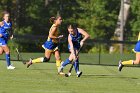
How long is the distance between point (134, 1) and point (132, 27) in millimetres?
2974

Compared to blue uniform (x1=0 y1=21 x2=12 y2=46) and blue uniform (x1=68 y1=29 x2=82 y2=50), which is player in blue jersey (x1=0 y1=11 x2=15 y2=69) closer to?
blue uniform (x1=0 y1=21 x2=12 y2=46)

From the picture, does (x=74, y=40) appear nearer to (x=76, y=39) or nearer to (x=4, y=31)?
(x=76, y=39)

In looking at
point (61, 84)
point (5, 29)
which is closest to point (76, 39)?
point (61, 84)

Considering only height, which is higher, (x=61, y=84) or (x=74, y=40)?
(x=74, y=40)

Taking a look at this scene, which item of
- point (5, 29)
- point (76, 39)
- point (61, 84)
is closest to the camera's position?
point (61, 84)

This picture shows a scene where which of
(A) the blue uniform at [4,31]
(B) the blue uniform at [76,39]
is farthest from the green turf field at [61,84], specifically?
(A) the blue uniform at [4,31]

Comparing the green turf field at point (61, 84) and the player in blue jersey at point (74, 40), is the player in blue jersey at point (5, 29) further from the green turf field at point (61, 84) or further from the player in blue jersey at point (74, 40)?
the player in blue jersey at point (74, 40)

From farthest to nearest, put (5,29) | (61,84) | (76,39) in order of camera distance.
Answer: (5,29), (76,39), (61,84)

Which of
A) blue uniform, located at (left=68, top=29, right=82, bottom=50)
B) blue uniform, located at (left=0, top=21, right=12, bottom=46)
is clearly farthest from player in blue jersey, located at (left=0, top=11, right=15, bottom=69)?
blue uniform, located at (left=68, top=29, right=82, bottom=50)

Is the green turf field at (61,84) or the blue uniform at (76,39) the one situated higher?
the blue uniform at (76,39)

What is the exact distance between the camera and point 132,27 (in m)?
57.7

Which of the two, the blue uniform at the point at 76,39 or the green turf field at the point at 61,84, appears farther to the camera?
the blue uniform at the point at 76,39

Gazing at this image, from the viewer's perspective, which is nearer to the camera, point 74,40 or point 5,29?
point 74,40

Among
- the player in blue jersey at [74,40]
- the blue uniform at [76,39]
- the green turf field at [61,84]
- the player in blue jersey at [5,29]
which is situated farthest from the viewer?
the player in blue jersey at [5,29]
